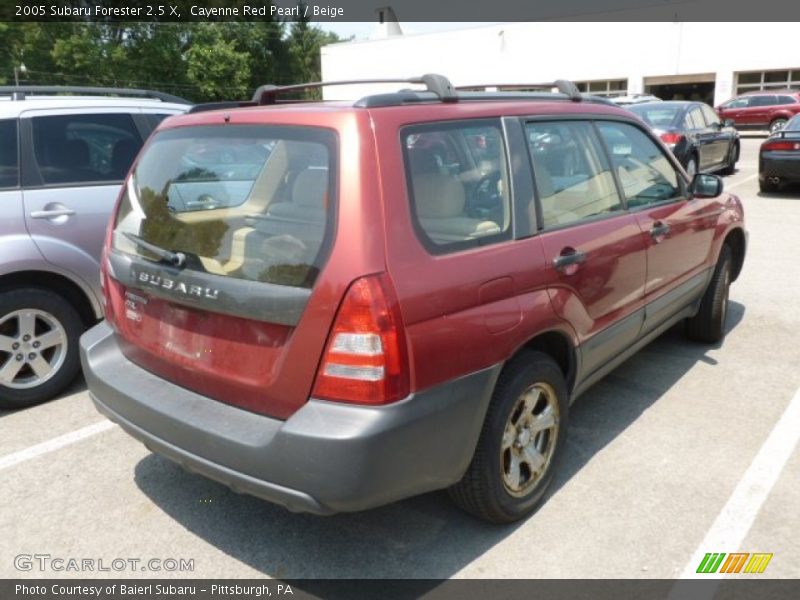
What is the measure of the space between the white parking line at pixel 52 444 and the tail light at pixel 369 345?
2.25m

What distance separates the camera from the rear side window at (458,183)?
249 cm

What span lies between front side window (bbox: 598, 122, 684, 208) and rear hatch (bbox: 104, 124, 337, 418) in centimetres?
194

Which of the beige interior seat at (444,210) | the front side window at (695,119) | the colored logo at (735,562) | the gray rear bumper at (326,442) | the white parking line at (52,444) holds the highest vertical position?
the front side window at (695,119)

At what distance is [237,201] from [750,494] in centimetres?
267

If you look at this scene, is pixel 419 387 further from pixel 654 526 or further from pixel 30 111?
pixel 30 111

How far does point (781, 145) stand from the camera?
1182cm

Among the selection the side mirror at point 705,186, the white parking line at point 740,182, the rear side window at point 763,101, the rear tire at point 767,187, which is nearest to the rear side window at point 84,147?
the side mirror at point 705,186

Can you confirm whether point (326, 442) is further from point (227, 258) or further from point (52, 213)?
point (52, 213)

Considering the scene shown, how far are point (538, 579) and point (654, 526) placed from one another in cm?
65

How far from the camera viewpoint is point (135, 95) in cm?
550

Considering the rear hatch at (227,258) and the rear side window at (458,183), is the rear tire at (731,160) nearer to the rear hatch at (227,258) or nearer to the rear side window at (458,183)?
the rear side window at (458,183)

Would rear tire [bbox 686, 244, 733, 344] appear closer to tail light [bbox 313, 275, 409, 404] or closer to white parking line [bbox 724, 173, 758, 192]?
tail light [bbox 313, 275, 409, 404]

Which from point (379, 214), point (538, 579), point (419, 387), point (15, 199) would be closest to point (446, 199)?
point (379, 214)

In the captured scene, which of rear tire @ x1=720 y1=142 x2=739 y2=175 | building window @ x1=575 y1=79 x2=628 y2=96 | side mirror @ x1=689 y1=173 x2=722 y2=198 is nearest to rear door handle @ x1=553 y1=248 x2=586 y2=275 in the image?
side mirror @ x1=689 y1=173 x2=722 y2=198
